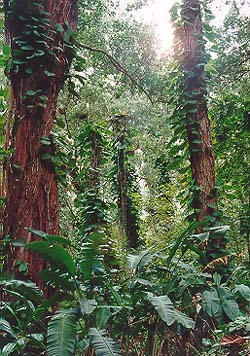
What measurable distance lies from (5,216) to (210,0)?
175 inches

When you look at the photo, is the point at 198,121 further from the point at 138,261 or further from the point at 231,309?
the point at 231,309

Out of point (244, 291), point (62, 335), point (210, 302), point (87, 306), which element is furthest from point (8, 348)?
point (244, 291)

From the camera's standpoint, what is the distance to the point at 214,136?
17.5 feet

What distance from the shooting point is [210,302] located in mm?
2281

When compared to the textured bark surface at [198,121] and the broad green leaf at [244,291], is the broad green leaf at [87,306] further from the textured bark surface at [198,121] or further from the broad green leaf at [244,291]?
the textured bark surface at [198,121]

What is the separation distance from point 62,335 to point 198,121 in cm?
293

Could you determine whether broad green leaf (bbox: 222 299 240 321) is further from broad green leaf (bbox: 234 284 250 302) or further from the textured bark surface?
the textured bark surface

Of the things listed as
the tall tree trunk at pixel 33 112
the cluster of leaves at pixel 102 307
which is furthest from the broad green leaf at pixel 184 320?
the tall tree trunk at pixel 33 112

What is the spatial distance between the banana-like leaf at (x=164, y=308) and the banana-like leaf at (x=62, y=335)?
389 millimetres

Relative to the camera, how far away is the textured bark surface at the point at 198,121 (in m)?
4.07

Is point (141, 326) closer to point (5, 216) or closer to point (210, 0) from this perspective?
point (5, 216)

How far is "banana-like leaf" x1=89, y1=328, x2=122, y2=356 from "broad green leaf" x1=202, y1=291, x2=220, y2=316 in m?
0.64

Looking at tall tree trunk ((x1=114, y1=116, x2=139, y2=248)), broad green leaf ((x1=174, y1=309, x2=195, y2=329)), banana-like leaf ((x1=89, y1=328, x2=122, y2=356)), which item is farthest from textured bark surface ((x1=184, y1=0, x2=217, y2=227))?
tall tree trunk ((x1=114, y1=116, x2=139, y2=248))

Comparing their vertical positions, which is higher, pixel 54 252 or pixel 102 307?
pixel 54 252
